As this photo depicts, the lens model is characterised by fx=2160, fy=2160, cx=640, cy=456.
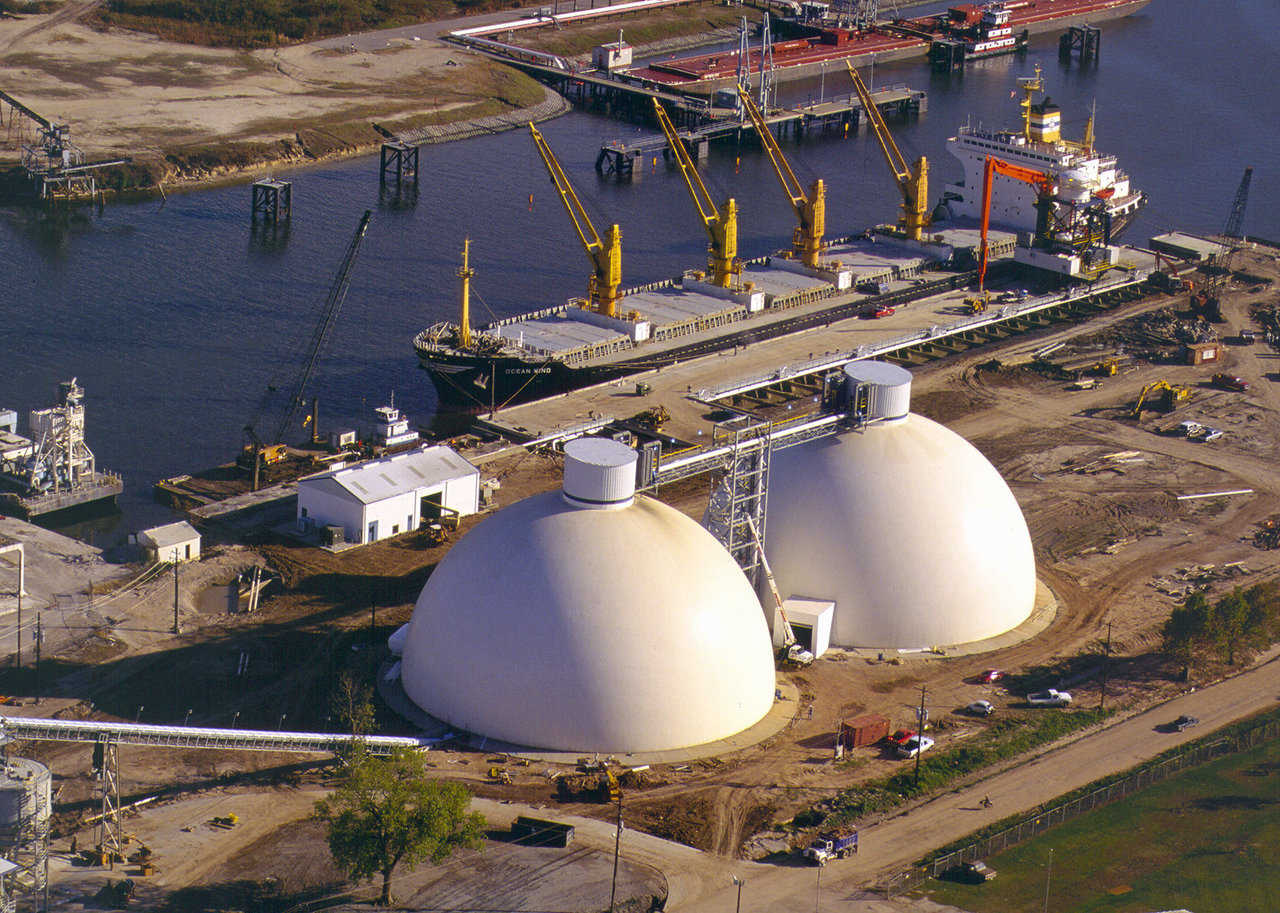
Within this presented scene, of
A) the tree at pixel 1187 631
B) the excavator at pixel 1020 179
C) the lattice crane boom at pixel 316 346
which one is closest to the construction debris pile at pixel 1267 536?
the tree at pixel 1187 631

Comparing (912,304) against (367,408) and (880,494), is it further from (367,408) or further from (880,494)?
(880,494)

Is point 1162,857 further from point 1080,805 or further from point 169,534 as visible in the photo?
point 169,534

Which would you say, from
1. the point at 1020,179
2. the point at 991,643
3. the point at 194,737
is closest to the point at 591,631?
the point at 194,737

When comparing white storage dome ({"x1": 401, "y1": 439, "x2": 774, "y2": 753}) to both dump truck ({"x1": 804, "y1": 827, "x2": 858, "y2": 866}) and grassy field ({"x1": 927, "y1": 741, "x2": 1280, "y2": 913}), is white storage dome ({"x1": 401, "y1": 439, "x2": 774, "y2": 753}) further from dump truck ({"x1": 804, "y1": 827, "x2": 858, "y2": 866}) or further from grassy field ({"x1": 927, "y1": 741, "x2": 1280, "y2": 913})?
grassy field ({"x1": 927, "y1": 741, "x2": 1280, "y2": 913})

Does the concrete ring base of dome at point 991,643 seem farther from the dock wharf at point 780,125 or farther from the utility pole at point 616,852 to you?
the dock wharf at point 780,125

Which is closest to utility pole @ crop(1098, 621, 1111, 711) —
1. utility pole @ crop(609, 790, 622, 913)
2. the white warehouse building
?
utility pole @ crop(609, 790, 622, 913)

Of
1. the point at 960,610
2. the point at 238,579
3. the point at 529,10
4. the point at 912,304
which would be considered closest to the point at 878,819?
the point at 960,610

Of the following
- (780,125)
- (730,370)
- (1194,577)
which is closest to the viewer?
(1194,577)
